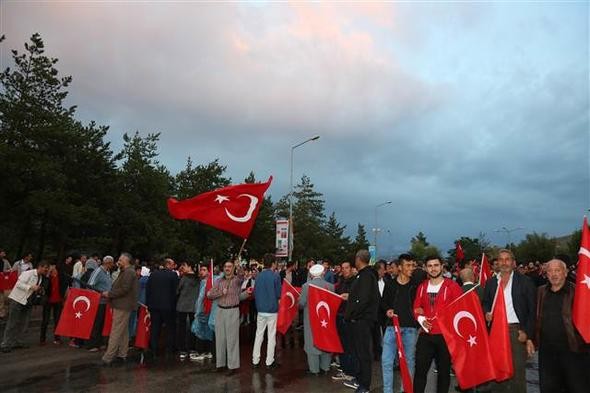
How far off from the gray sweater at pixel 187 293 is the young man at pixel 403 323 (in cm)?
502

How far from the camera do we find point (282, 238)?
30.5m

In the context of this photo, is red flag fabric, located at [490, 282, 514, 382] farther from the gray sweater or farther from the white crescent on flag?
the gray sweater

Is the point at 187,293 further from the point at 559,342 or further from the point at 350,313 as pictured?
the point at 559,342

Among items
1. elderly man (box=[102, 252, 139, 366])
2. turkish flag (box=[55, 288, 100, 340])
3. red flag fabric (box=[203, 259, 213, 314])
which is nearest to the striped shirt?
red flag fabric (box=[203, 259, 213, 314])

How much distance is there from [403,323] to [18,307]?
8704 millimetres

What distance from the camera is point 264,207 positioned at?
171 ft

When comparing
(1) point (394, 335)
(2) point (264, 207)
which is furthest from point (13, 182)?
(2) point (264, 207)

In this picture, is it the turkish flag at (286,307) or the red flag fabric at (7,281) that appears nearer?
the turkish flag at (286,307)

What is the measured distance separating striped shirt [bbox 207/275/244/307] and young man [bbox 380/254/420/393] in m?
3.11

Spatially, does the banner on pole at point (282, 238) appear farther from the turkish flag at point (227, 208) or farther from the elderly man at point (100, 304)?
the turkish flag at point (227, 208)

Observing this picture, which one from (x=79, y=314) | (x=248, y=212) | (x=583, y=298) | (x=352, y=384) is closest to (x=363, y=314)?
(x=352, y=384)

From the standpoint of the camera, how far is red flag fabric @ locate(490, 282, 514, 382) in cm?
606

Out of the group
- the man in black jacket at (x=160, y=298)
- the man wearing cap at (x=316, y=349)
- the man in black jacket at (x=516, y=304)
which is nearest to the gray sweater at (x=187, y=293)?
the man in black jacket at (x=160, y=298)

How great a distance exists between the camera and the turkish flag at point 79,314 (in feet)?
36.6
